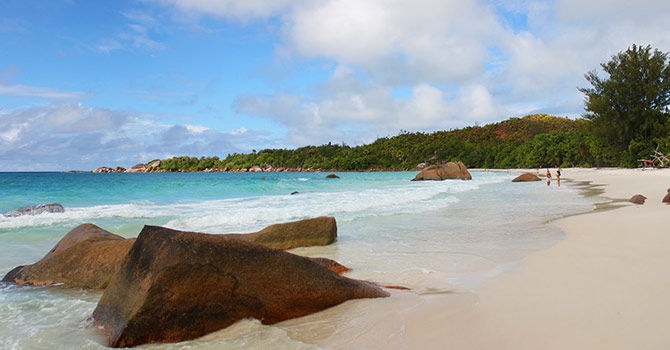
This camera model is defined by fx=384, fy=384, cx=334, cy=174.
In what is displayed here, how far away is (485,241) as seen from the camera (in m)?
7.79

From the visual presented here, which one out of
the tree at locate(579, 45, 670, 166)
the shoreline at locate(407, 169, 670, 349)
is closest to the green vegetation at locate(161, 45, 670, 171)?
the tree at locate(579, 45, 670, 166)

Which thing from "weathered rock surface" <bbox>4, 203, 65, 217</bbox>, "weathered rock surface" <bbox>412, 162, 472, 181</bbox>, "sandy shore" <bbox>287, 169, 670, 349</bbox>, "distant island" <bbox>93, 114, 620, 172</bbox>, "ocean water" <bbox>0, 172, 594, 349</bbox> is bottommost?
"ocean water" <bbox>0, 172, 594, 349</bbox>

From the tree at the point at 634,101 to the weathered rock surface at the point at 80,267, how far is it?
4702cm

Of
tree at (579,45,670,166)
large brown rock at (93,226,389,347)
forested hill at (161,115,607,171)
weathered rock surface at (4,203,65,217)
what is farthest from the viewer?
forested hill at (161,115,607,171)

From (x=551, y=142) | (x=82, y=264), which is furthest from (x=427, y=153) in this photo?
(x=82, y=264)

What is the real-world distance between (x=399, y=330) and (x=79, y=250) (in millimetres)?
4984

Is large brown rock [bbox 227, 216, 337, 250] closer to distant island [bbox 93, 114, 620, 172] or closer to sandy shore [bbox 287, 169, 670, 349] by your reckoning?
sandy shore [bbox 287, 169, 670, 349]

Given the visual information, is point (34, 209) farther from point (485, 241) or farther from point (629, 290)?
point (629, 290)

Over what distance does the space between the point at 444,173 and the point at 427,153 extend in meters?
74.8

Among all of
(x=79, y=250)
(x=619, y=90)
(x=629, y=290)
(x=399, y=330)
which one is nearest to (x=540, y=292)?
(x=629, y=290)

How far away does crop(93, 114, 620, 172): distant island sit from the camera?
80969mm

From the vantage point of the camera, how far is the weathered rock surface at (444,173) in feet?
144

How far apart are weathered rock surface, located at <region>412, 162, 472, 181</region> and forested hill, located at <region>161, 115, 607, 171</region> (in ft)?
121

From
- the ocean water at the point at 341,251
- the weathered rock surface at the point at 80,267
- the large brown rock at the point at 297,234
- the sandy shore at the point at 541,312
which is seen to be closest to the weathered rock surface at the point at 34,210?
the ocean water at the point at 341,251
